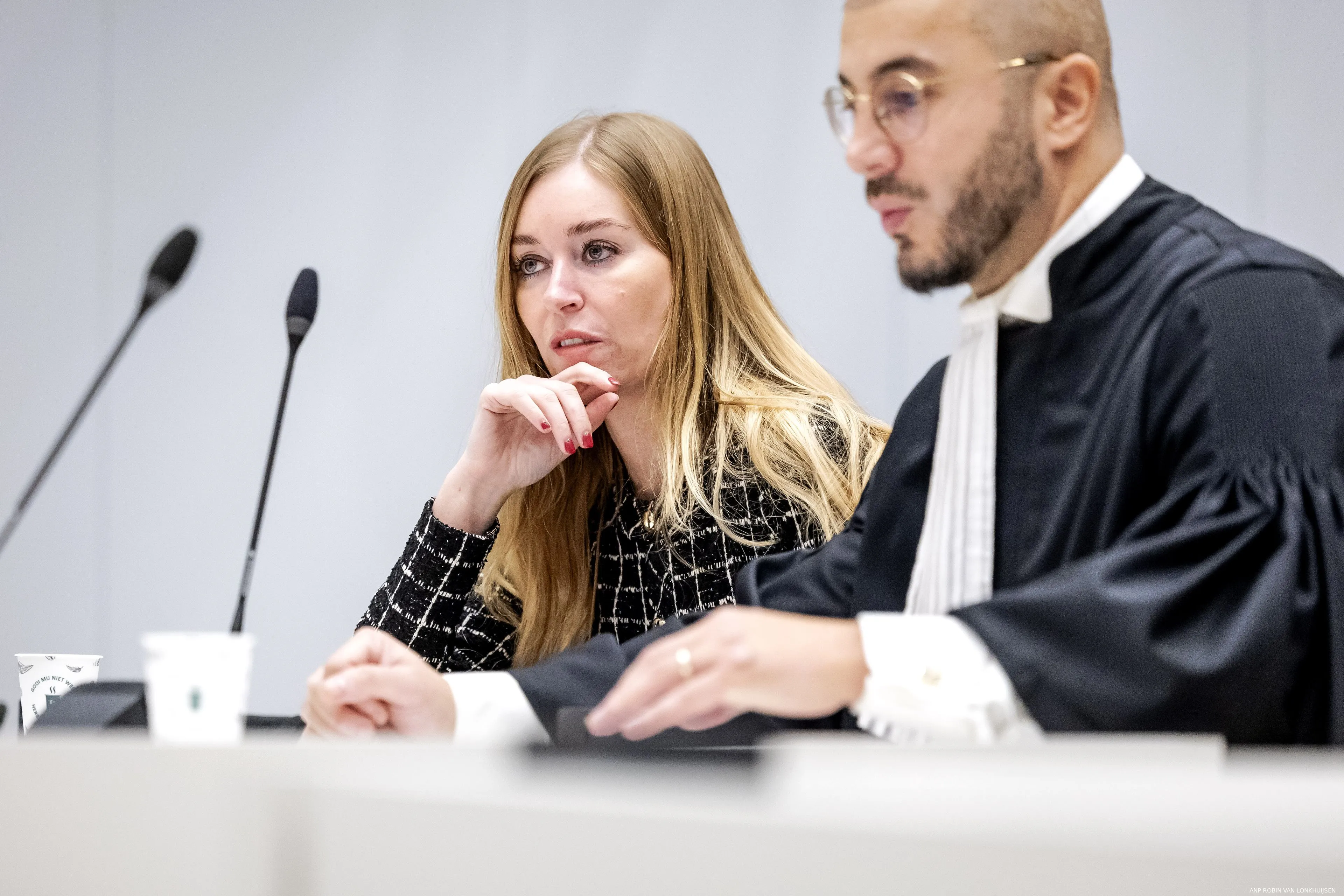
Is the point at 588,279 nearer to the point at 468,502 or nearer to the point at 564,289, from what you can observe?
the point at 564,289

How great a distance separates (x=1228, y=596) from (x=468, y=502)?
45.9 inches

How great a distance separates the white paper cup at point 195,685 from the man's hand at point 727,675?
0.25 m

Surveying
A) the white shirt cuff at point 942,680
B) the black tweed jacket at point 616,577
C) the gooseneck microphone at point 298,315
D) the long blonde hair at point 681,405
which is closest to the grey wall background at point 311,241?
the long blonde hair at point 681,405

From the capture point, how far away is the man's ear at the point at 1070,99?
105 centimetres

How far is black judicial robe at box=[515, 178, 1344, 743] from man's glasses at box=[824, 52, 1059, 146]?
155 mm

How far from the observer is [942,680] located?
0.83 metres

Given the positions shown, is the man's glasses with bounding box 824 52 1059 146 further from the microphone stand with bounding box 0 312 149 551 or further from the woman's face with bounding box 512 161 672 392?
the woman's face with bounding box 512 161 672 392

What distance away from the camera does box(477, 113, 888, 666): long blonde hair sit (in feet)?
5.85

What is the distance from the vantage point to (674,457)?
1.79 meters

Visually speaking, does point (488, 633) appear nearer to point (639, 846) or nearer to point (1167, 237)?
point (1167, 237)

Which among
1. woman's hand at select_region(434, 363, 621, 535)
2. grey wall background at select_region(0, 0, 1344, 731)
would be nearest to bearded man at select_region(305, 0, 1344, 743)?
woman's hand at select_region(434, 363, 621, 535)

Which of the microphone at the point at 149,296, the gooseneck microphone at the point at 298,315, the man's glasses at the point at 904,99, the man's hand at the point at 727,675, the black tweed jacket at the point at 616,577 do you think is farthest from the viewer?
the black tweed jacket at the point at 616,577

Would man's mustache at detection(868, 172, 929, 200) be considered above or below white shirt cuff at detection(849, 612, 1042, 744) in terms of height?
above

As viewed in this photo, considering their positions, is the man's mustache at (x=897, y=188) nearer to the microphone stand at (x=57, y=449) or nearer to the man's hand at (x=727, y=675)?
the man's hand at (x=727, y=675)
